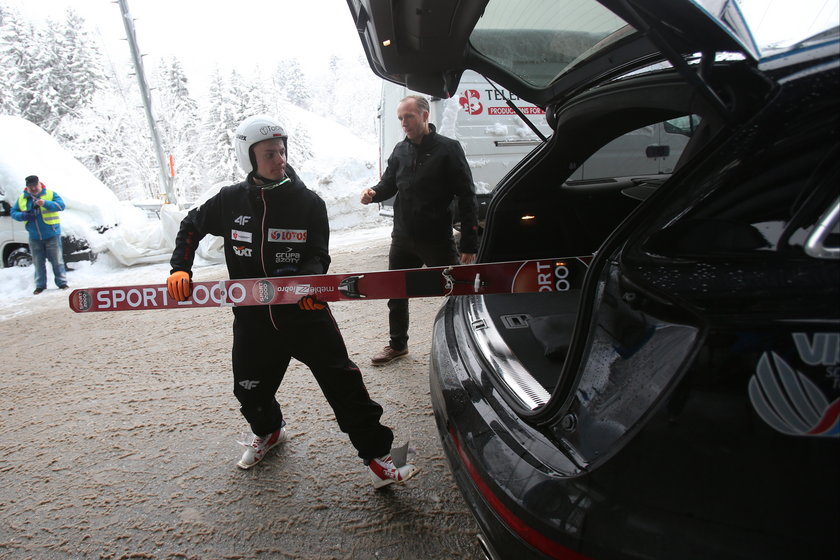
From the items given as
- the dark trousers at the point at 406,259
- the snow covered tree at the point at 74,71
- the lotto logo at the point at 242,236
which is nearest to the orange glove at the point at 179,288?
the lotto logo at the point at 242,236

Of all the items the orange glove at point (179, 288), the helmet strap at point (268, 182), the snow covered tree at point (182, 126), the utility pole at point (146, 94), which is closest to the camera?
the orange glove at point (179, 288)

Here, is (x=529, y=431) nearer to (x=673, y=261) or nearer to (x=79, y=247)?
(x=673, y=261)

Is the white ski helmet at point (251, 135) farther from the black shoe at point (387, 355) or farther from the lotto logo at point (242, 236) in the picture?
the black shoe at point (387, 355)

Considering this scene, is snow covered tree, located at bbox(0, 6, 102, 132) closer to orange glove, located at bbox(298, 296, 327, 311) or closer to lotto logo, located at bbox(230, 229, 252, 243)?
lotto logo, located at bbox(230, 229, 252, 243)

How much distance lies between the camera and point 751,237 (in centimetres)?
106

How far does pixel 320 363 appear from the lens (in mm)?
2264

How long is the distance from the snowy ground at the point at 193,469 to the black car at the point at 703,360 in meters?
0.73

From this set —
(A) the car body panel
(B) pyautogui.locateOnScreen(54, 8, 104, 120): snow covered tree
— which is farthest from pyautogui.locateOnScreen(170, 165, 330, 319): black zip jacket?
(B) pyautogui.locateOnScreen(54, 8, 104, 120): snow covered tree

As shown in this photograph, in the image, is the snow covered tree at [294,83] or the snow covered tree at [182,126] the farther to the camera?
the snow covered tree at [294,83]

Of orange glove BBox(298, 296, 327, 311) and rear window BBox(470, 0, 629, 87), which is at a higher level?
rear window BBox(470, 0, 629, 87)

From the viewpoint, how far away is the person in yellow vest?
23.8 feet

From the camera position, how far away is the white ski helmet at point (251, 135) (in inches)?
84.0

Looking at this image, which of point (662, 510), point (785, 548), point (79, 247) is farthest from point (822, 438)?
point (79, 247)

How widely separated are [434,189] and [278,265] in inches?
57.4
